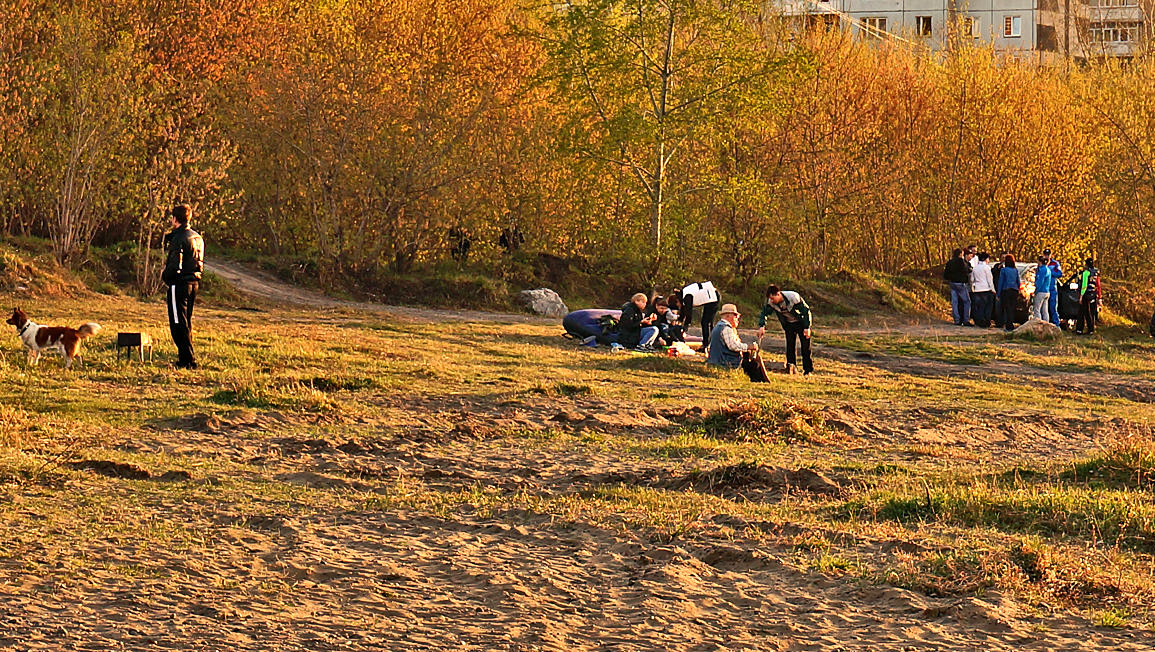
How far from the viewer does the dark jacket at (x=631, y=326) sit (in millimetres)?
21938

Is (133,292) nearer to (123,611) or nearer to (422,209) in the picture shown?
(422,209)

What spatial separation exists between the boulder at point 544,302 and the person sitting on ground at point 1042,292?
9575 millimetres

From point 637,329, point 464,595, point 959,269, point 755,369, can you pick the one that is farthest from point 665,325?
point 464,595

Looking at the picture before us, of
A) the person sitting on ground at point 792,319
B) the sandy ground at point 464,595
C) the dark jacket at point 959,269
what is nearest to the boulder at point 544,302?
the dark jacket at point 959,269

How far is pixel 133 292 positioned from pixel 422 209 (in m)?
6.65

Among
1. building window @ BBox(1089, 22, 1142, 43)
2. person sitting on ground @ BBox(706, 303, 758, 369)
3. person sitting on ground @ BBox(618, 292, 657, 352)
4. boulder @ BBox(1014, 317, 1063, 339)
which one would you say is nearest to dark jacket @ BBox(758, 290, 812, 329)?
person sitting on ground @ BBox(706, 303, 758, 369)

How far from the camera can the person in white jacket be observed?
103ft

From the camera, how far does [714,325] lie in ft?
74.9

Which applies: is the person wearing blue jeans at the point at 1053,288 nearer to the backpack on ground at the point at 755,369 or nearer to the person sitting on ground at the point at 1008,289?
the person sitting on ground at the point at 1008,289

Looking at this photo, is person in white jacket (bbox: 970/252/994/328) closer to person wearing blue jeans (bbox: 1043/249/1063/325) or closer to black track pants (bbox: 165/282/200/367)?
person wearing blue jeans (bbox: 1043/249/1063/325)

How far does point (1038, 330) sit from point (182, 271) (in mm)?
18380

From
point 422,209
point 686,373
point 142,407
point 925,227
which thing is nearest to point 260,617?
point 142,407

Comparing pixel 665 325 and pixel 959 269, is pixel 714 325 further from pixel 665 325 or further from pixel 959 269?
pixel 959 269

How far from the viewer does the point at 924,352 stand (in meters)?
Answer: 25.4
